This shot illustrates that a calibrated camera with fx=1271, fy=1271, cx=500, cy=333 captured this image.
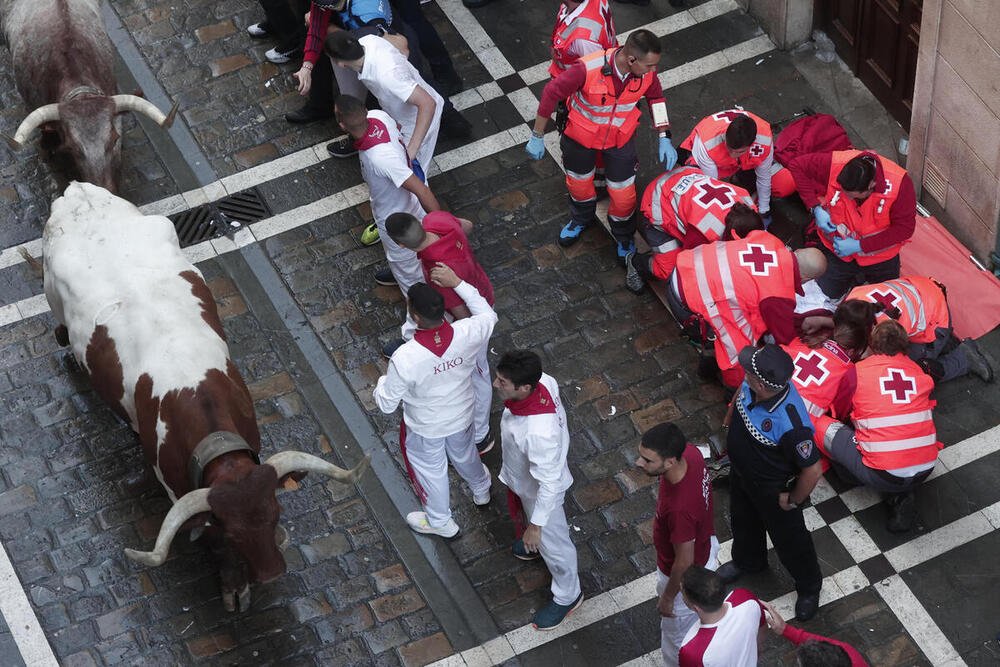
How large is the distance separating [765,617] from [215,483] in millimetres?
3400

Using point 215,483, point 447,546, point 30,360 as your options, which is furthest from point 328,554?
point 30,360

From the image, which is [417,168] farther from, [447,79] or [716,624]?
[716,624]

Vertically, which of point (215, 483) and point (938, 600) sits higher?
point (215, 483)

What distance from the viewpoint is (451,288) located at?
8.53 metres

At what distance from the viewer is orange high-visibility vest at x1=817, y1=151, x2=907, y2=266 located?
31.2 feet

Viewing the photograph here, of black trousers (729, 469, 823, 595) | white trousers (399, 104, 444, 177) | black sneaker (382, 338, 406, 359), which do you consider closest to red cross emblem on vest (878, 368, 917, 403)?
black trousers (729, 469, 823, 595)

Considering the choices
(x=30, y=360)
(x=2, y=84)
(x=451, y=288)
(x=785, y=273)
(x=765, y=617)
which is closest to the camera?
(x=765, y=617)

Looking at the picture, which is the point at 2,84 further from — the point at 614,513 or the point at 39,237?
the point at 614,513

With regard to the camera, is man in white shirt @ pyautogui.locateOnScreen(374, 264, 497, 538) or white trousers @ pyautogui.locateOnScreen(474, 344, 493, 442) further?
white trousers @ pyautogui.locateOnScreen(474, 344, 493, 442)

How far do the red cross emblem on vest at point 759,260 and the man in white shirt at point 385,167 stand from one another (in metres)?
2.34

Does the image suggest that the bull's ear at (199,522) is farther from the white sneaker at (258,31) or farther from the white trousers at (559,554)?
the white sneaker at (258,31)

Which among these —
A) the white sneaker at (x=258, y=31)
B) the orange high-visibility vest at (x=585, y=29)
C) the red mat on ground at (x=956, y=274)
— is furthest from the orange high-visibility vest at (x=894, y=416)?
the white sneaker at (x=258, y=31)

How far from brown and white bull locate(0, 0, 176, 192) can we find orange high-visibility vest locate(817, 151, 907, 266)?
5.30m

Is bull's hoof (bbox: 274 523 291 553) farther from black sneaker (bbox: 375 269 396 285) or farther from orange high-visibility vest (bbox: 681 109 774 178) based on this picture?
orange high-visibility vest (bbox: 681 109 774 178)
